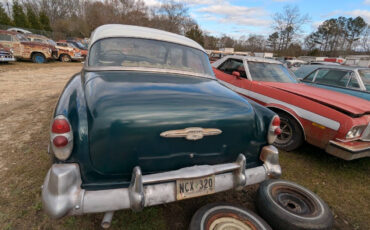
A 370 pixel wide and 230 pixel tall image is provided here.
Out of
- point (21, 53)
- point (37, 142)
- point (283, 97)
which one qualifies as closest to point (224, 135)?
point (283, 97)

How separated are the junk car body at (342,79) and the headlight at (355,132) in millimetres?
2454

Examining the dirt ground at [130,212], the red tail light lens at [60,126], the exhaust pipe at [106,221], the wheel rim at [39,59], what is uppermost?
the wheel rim at [39,59]

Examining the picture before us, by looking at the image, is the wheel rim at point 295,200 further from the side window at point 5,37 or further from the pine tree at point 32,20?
the pine tree at point 32,20

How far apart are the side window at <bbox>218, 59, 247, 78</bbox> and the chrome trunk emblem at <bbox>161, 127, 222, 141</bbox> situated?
3412mm

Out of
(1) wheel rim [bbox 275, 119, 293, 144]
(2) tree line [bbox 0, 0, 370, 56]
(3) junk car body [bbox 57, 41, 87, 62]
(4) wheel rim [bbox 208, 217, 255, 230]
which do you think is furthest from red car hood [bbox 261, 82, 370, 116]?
(2) tree line [bbox 0, 0, 370, 56]

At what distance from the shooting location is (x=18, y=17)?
114 ft

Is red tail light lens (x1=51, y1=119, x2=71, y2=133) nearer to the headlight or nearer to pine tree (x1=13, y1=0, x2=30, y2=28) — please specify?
the headlight

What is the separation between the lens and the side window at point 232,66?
198 inches

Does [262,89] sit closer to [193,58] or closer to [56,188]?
[193,58]

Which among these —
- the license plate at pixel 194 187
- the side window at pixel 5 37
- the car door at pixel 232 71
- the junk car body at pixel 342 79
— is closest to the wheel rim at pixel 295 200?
the license plate at pixel 194 187

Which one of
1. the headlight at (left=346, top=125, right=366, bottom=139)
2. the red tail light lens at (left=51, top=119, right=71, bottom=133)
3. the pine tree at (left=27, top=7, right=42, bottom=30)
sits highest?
the pine tree at (left=27, top=7, right=42, bottom=30)

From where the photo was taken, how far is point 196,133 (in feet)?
5.93

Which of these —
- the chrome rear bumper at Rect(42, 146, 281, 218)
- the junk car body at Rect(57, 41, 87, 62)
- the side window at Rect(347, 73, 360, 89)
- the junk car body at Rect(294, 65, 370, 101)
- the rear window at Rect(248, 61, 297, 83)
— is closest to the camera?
the chrome rear bumper at Rect(42, 146, 281, 218)

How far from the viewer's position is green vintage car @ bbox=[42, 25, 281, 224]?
5.20ft
